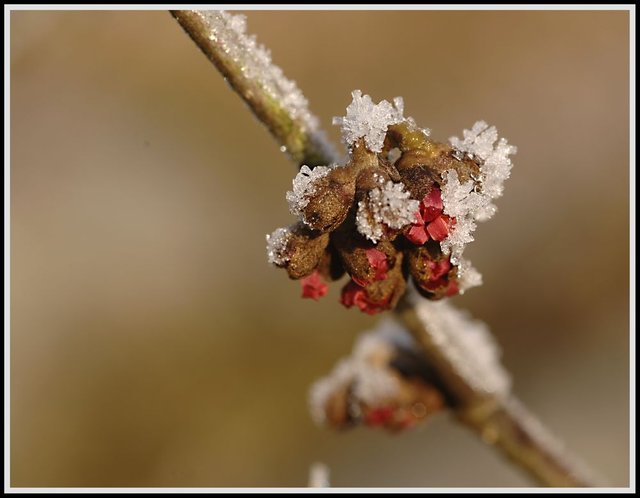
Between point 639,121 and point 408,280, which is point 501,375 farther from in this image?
point 639,121

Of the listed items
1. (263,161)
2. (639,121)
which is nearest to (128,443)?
(263,161)

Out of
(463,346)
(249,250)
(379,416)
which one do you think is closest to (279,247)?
(463,346)

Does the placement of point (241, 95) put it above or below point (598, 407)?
below

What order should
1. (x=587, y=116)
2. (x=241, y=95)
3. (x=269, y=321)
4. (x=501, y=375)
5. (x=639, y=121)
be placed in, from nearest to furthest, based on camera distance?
(x=241, y=95)
(x=501, y=375)
(x=639, y=121)
(x=269, y=321)
(x=587, y=116)

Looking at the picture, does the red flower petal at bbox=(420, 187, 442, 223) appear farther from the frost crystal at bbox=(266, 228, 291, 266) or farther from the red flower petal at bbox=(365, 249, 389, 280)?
the frost crystal at bbox=(266, 228, 291, 266)

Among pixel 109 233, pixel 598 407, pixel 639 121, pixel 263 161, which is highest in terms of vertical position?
pixel 263 161

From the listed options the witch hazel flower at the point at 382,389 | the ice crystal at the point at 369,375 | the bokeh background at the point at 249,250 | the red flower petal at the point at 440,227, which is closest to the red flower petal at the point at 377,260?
→ the red flower petal at the point at 440,227

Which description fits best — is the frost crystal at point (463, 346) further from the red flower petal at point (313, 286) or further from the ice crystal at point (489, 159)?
the ice crystal at point (489, 159)
